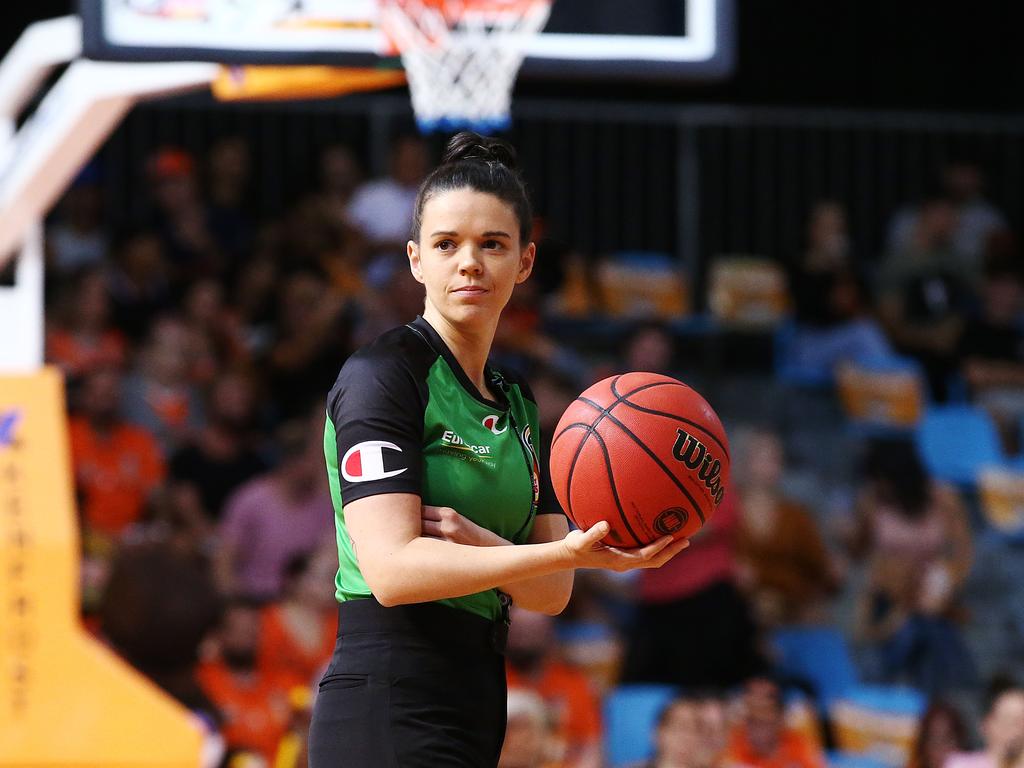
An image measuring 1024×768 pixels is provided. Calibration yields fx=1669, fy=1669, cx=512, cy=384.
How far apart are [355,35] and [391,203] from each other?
441 centimetres

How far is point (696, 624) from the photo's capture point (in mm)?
7980

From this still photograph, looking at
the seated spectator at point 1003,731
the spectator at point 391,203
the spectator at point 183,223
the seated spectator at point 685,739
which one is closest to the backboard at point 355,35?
the seated spectator at point 685,739

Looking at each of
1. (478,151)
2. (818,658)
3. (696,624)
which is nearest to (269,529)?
(696,624)

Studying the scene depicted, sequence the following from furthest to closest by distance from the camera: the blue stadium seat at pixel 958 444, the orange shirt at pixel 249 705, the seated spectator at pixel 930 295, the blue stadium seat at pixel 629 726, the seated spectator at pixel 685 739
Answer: the seated spectator at pixel 930 295 → the blue stadium seat at pixel 958 444 → the blue stadium seat at pixel 629 726 → the orange shirt at pixel 249 705 → the seated spectator at pixel 685 739

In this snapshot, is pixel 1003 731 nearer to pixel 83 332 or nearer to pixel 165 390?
pixel 165 390

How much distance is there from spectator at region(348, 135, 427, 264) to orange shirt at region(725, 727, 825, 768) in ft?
13.1

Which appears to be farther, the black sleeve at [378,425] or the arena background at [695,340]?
the arena background at [695,340]

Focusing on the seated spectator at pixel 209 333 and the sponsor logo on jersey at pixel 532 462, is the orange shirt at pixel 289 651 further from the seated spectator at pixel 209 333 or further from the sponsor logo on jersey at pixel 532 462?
the sponsor logo on jersey at pixel 532 462

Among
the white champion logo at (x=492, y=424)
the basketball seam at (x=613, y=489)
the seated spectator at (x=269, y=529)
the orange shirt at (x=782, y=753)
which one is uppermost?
the white champion logo at (x=492, y=424)

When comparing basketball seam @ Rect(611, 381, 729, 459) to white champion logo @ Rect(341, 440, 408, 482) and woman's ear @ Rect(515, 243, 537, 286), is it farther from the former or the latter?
white champion logo @ Rect(341, 440, 408, 482)

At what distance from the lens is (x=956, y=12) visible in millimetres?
13266

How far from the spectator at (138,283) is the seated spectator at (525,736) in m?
3.74

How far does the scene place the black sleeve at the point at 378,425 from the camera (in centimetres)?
285

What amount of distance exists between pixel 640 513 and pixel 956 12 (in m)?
11.3
